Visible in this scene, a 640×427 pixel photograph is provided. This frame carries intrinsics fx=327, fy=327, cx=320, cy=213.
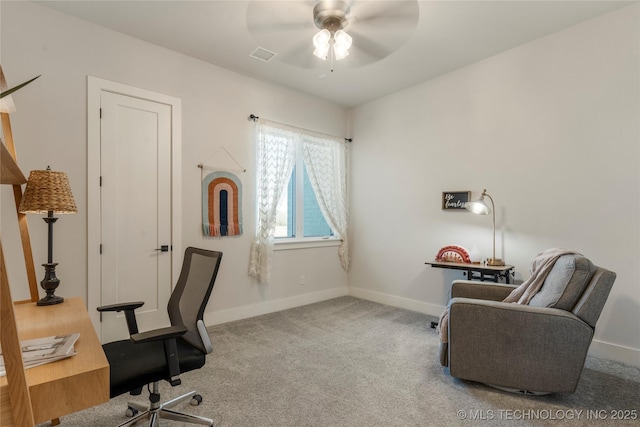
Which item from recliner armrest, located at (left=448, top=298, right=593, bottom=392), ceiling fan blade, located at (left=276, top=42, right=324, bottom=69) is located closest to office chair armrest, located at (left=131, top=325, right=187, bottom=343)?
recliner armrest, located at (left=448, top=298, right=593, bottom=392)

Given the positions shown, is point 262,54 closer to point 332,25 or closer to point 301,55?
point 301,55

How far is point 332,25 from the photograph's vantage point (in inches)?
89.5

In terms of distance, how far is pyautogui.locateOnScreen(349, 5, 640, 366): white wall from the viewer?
2734 millimetres

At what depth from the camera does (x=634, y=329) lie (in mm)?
2682

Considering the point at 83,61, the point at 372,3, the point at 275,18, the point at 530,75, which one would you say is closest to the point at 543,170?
the point at 530,75

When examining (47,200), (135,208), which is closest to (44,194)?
(47,200)

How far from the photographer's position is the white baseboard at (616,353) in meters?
2.66

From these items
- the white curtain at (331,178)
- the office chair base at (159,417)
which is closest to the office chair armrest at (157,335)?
the office chair base at (159,417)

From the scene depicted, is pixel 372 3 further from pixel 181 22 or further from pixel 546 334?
pixel 546 334

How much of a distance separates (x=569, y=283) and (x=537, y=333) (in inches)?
15.7

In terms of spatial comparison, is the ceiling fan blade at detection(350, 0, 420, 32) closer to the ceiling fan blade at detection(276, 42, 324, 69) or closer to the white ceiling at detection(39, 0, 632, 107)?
the white ceiling at detection(39, 0, 632, 107)

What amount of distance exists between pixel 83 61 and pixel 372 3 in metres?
2.49

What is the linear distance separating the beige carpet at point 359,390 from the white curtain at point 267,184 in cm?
89

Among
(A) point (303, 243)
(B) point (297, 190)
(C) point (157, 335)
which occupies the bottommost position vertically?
(C) point (157, 335)
